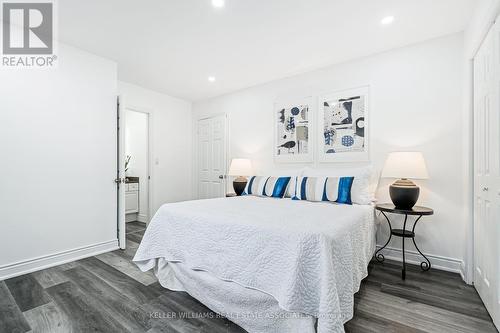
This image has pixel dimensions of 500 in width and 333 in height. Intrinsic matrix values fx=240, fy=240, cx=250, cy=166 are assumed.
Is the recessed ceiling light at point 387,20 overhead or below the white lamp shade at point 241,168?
overhead

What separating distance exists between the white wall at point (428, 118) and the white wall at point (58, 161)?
3.18 m

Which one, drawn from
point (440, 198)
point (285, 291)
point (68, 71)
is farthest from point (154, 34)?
point (440, 198)

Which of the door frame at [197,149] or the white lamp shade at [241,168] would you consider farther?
the door frame at [197,149]

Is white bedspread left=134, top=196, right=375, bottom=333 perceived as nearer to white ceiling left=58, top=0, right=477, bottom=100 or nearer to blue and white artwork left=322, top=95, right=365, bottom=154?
blue and white artwork left=322, top=95, right=365, bottom=154

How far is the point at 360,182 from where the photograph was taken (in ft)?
8.70

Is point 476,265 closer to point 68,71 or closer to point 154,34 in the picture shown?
point 154,34

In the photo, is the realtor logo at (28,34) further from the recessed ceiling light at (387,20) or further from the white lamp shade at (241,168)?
the recessed ceiling light at (387,20)

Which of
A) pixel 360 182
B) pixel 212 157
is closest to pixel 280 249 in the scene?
pixel 360 182

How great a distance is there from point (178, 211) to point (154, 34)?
1.95m

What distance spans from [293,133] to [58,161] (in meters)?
3.04

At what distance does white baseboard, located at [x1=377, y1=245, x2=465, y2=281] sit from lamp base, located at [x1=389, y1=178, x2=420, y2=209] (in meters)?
0.69

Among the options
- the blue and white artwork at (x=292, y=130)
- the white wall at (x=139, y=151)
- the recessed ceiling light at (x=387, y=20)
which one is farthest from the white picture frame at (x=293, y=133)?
the white wall at (x=139, y=151)

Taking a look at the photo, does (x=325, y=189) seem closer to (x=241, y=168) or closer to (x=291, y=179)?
(x=291, y=179)

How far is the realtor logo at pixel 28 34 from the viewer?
2.24 meters
